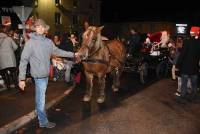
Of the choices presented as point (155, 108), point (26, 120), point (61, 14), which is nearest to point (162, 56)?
point (155, 108)

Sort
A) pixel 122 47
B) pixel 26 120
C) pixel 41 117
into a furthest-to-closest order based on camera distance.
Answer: pixel 122 47 < pixel 26 120 < pixel 41 117

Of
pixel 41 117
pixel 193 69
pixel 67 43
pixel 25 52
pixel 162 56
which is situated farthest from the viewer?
pixel 162 56

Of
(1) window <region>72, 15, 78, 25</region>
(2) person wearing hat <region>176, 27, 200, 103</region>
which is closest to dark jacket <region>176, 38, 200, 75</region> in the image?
(2) person wearing hat <region>176, 27, 200, 103</region>

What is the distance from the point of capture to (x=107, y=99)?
38.5ft

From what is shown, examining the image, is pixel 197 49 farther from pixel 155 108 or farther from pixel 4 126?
pixel 4 126

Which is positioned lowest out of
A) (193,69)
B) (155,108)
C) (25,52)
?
(155,108)

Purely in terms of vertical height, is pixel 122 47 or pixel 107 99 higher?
pixel 122 47

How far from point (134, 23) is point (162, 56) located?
4943 cm

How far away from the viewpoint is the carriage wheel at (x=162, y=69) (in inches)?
695

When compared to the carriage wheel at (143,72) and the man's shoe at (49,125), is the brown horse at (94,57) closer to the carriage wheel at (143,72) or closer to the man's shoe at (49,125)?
the man's shoe at (49,125)

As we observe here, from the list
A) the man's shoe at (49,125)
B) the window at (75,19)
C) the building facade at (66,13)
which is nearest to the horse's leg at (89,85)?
the man's shoe at (49,125)

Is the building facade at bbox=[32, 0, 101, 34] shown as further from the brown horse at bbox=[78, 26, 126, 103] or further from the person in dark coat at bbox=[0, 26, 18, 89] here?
the brown horse at bbox=[78, 26, 126, 103]

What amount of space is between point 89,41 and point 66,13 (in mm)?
53616

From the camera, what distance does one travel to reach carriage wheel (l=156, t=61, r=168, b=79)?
17.7 metres
